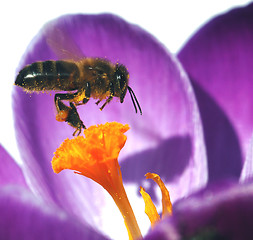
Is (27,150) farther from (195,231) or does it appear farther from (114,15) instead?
(195,231)

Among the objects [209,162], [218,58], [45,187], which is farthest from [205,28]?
[45,187]

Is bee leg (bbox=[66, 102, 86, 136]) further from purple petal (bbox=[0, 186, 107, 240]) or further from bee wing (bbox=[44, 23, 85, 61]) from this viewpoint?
purple petal (bbox=[0, 186, 107, 240])

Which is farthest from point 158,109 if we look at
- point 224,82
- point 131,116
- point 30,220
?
point 30,220

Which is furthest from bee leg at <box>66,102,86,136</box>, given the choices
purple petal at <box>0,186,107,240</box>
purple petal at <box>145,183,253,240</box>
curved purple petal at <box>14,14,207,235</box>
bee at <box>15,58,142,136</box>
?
purple petal at <box>145,183,253,240</box>

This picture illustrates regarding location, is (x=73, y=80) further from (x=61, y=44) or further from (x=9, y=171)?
(x=9, y=171)

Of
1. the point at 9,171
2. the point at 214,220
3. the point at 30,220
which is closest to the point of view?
the point at 214,220

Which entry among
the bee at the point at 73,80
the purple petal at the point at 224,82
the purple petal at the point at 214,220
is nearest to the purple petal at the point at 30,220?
the purple petal at the point at 214,220
